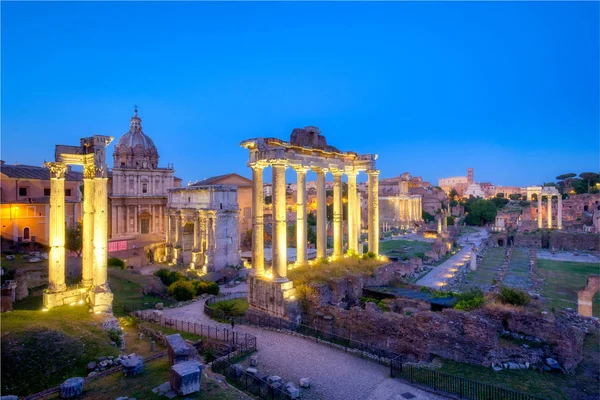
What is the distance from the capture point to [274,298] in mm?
17078

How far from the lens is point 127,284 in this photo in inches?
1005

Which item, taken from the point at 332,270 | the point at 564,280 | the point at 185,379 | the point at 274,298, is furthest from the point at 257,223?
the point at 564,280

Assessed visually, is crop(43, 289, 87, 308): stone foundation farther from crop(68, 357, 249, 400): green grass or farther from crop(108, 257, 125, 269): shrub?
crop(108, 257, 125, 269): shrub

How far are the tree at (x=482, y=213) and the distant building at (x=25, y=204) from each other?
81.9 meters

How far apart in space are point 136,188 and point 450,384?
42233mm

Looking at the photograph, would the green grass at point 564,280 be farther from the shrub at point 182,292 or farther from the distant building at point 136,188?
the distant building at point 136,188

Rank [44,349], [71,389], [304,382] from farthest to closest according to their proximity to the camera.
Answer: [44,349] < [304,382] < [71,389]

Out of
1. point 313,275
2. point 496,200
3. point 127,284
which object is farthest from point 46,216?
point 496,200

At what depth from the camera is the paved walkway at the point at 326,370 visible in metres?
10.6

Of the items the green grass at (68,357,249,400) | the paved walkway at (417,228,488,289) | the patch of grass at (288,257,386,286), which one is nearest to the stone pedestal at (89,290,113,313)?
the green grass at (68,357,249,400)

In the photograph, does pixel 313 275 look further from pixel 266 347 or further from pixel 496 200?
pixel 496 200

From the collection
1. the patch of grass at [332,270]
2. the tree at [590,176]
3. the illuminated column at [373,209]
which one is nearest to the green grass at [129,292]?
the patch of grass at [332,270]

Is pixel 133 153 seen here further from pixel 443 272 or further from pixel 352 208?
pixel 443 272

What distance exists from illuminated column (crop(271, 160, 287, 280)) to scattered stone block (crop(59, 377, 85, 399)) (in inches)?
352
